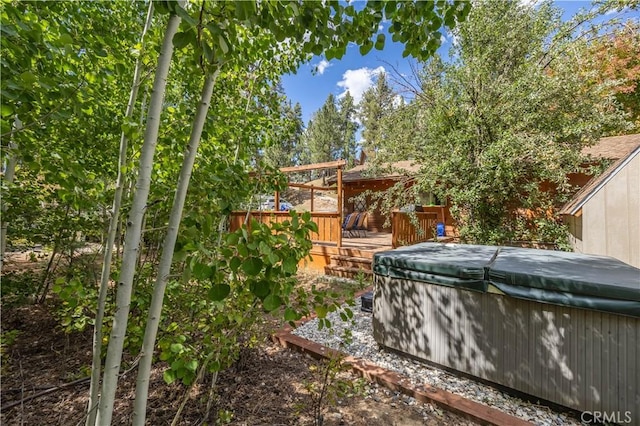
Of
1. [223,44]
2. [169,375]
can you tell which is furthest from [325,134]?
[169,375]

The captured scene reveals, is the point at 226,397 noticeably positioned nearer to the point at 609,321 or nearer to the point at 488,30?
the point at 609,321

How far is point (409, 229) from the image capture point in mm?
7840

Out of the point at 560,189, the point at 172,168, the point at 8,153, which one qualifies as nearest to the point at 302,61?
the point at 172,168

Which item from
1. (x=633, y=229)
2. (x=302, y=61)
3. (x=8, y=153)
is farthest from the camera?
(x=633, y=229)

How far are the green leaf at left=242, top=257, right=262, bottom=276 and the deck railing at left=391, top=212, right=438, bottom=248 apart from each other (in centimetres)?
665

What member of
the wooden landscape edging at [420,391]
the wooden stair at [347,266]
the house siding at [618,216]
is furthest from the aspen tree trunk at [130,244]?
the house siding at [618,216]

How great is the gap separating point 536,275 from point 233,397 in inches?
121

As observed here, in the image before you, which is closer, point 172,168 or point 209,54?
point 209,54

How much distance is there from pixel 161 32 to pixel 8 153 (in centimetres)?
109

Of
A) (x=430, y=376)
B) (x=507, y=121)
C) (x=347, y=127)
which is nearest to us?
(x=430, y=376)

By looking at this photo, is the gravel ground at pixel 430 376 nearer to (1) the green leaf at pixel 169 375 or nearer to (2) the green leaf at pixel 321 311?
(2) the green leaf at pixel 321 311

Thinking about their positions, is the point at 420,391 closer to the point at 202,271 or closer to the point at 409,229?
the point at 202,271

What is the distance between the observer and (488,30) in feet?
22.5

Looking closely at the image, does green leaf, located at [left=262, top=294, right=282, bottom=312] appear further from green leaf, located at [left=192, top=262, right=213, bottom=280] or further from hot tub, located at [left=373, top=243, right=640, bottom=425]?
hot tub, located at [left=373, top=243, right=640, bottom=425]
